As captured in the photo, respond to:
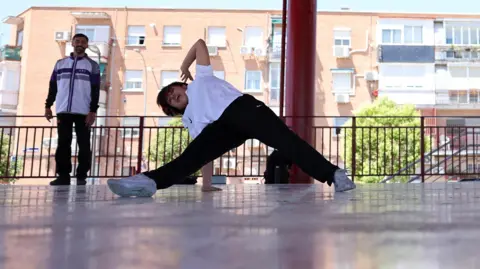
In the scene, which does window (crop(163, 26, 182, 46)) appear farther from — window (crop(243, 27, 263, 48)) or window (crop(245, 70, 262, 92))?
window (crop(245, 70, 262, 92))

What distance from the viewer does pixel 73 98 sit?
12.3 feet

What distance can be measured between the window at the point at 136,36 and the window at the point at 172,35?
110cm

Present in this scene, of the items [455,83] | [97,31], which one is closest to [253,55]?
[97,31]

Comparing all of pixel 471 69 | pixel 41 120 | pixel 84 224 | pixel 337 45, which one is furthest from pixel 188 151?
pixel 471 69

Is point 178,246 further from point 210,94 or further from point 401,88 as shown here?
point 401,88

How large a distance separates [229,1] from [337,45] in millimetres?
6205

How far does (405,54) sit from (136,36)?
1343 cm

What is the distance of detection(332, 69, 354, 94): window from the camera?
22.6m

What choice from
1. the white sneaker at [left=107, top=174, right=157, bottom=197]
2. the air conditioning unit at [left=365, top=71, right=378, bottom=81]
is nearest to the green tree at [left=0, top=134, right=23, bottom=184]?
the white sneaker at [left=107, top=174, right=157, bottom=197]

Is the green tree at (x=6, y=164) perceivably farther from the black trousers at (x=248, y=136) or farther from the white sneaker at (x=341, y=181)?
the white sneaker at (x=341, y=181)

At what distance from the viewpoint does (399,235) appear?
1043 millimetres

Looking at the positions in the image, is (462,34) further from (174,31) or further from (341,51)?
(174,31)

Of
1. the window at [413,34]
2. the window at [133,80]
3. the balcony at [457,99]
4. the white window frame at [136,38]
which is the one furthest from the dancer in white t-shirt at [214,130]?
the window at [413,34]

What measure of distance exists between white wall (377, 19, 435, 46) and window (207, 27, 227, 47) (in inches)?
309
